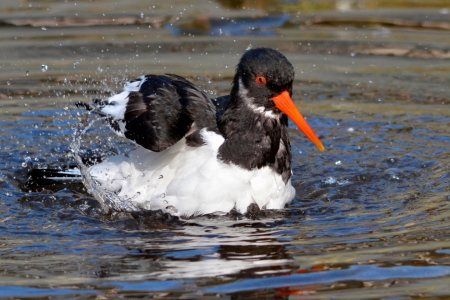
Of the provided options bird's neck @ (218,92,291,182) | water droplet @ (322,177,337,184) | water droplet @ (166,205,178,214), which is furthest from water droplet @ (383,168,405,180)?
water droplet @ (166,205,178,214)

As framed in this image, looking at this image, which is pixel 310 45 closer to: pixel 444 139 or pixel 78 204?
pixel 444 139

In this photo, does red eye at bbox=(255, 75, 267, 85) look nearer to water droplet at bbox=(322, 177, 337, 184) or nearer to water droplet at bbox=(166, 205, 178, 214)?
water droplet at bbox=(166, 205, 178, 214)

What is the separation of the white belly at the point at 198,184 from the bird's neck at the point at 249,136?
0.20 ft

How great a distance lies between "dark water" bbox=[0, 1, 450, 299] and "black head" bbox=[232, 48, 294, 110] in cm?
89

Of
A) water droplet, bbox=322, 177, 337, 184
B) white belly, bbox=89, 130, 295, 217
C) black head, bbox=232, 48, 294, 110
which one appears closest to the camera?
black head, bbox=232, 48, 294, 110

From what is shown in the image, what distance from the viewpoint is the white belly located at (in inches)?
219

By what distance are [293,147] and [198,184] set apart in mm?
2278

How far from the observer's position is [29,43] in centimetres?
1049

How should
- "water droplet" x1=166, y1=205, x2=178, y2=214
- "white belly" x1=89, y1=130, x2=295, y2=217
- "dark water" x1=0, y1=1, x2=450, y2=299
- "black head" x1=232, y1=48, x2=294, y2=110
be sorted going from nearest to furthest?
1. "dark water" x1=0, y1=1, x2=450, y2=299
2. "black head" x1=232, y1=48, x2=294, y2=110
3. "white belly" x1=89, y1=130, x2=295, y2=217
4. "water droplet" x1=166, y1=205, x2=178, y2=214

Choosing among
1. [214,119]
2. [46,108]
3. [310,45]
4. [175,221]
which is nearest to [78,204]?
[175,221]

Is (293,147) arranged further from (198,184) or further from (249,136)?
(198,184)

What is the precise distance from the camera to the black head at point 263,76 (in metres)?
5.45

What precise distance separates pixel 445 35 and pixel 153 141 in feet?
22.2

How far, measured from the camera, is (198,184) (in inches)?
220
